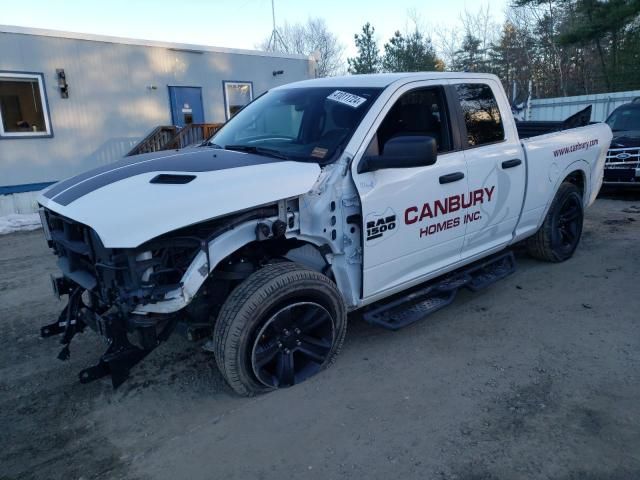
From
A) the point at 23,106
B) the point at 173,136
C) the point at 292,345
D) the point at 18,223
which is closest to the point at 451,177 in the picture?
the point at 292,345

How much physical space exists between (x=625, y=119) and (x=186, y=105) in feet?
34.0

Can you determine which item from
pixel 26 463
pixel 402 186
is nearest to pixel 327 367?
pixel 402 186

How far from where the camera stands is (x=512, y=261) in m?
4.65

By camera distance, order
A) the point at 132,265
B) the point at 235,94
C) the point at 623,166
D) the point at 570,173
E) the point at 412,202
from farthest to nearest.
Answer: the point at 235,94 → the point at 623,166 → the point at 570,173 → the point at 412,202 → the point at 132,265

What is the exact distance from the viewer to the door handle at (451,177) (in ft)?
11.9

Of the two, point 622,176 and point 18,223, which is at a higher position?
point 622,176

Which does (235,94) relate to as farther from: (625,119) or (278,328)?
(278,328)

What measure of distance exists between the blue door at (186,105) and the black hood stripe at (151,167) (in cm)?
1004

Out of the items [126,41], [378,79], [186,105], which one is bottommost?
[378,79]

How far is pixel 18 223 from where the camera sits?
31.6ft

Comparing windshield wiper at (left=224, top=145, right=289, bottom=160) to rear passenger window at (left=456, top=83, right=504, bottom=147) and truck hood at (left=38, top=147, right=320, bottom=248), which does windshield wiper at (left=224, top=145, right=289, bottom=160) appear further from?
rear passenger window at (left=456, top=83, right=504, bottom=147)

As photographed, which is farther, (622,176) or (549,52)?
(549,52)

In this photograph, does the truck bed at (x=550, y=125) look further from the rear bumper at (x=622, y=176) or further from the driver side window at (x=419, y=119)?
the rear bumper at (x=622, y=176)

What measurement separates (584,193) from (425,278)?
3025 mm
